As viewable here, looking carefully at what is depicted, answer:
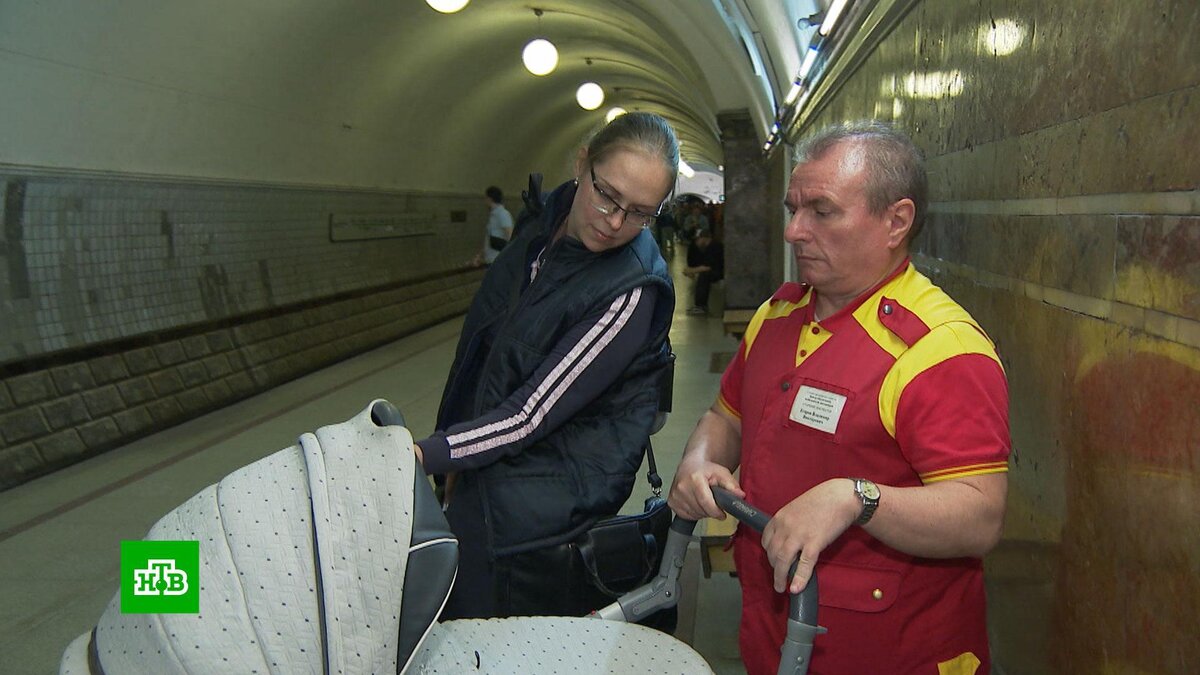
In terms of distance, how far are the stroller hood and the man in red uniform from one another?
53 centimetres

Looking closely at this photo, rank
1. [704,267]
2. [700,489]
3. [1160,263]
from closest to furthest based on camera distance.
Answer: [1160,263]
[700,489]
[704,267]

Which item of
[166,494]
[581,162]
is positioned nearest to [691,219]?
[166,494]

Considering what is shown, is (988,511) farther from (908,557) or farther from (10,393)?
(10,393)

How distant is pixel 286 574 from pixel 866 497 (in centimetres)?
80

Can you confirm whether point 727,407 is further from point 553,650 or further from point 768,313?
point 553,650

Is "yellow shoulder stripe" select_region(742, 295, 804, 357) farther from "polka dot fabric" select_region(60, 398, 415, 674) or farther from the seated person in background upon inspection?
the seated person in background

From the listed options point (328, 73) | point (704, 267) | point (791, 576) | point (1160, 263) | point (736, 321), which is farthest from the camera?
point (704, 267)

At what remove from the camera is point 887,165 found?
1.58 metres

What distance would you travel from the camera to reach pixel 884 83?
11.6 ft

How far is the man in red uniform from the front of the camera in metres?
1.38

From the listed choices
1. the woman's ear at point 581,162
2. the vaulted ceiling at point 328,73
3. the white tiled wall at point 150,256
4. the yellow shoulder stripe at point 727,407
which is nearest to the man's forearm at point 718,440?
the yellow shoulder stripe at point 727,407

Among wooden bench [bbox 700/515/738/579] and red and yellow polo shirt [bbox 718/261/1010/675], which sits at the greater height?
red and yellow polo shirt [bbox 718/261/1010/675]

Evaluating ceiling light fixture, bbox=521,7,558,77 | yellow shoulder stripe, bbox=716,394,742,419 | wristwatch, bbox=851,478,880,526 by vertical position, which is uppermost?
ceiling light fixture, bbox=521,7,558,77

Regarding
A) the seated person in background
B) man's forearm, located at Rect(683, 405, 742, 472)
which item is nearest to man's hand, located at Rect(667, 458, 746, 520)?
man's forearm, located at Rect(683, 405, 742, 472)
